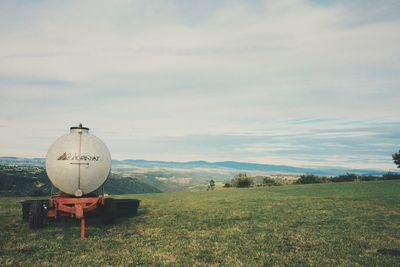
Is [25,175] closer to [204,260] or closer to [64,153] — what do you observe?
[64,153]

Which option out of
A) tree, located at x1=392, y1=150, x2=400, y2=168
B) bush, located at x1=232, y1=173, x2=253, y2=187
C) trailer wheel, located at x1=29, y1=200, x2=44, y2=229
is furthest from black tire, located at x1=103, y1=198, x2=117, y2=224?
tree, located at x1=392, y1=150, x2=400, y2=168

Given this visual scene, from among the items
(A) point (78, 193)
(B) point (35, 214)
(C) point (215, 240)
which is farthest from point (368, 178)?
(B) point (35, 214)

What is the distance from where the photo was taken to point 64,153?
12.7 m

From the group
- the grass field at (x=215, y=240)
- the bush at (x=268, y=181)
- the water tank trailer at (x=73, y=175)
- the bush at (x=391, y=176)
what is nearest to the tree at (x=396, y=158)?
the bush at (x=391, y=176)

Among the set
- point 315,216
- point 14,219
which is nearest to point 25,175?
point 14,219

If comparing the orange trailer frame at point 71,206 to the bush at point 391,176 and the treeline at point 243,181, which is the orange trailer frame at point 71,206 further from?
the bush at point 391,176

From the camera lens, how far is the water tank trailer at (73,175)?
12.6 meters

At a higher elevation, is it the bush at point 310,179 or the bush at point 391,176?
the bush at point 391,176

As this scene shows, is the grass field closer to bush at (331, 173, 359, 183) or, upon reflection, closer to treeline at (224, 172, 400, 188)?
treeline at (224, 172, 400, 188)

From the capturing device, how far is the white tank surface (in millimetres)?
12664

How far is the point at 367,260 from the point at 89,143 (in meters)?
10.1

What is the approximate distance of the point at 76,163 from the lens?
12656mm

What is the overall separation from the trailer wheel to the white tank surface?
3.09 ft

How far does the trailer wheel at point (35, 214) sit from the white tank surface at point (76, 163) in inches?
37.1
